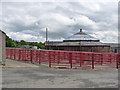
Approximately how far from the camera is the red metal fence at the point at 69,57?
1631cm

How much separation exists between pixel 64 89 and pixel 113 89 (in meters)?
2.69

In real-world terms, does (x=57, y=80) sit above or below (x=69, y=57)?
below

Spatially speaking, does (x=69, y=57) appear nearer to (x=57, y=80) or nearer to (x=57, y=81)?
(x=57, y=80)

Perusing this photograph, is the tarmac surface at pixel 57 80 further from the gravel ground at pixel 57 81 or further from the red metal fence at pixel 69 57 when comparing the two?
the red metal fence at pixel 69 57

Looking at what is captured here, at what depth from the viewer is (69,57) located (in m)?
16.2

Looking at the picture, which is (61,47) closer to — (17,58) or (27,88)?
(17,58)

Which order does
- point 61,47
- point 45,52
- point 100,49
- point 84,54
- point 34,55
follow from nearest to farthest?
point 84,54, point 45,52, point 34,55, point 100,49, point 61,47

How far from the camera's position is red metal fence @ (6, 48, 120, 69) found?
1631 cm

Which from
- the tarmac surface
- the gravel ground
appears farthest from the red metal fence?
the gravel ground

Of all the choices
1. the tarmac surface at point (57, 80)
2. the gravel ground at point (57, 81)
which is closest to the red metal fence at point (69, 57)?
the tarmac surface at point (57, 80)

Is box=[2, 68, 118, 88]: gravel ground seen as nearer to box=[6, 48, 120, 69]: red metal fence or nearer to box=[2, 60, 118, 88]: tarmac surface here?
box=[2, 60, 118, 88]: tarmac surface

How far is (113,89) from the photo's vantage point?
8141 millimetres

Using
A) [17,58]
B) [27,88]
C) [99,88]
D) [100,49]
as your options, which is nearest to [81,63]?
[99,88]

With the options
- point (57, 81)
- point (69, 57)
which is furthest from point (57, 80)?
point (69, 57)
